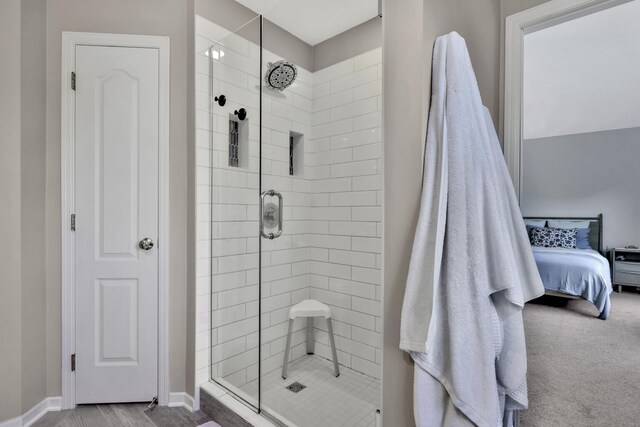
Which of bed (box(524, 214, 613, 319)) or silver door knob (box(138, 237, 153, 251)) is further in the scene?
silver door knob (box(138, 237, 153, 251))

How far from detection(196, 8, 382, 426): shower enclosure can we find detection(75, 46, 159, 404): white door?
334 millimetres

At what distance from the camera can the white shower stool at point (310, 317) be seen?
178cm

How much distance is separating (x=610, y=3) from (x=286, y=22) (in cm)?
151

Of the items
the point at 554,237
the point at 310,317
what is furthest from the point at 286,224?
the point at 554,237

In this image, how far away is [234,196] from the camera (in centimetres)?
199

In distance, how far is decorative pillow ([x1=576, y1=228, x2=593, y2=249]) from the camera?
1113 mm

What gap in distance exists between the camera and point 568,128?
1.17 metres

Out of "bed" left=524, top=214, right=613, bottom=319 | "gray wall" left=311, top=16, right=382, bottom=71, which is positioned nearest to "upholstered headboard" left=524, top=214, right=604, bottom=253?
"bed" left=524, top=214, right=613, bottom=319

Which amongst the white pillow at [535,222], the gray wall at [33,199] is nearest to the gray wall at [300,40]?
the gray wall at [33,199]

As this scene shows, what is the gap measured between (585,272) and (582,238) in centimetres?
12

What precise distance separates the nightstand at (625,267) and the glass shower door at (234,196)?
1603 mm

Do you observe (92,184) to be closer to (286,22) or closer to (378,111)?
(286,22)

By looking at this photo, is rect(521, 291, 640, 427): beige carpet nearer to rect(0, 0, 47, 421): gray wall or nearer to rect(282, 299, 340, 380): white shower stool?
rect(282, 299, 340, 380): white shower stool

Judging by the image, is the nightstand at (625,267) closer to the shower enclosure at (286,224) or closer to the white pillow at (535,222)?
the white pillow at (535,222)
